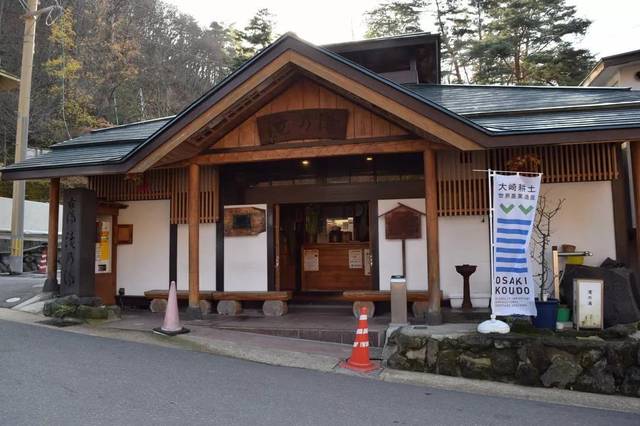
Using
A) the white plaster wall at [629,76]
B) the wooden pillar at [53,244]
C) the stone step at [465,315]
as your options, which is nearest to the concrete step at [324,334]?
the stone step at [465,315]

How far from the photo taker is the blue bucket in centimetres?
694

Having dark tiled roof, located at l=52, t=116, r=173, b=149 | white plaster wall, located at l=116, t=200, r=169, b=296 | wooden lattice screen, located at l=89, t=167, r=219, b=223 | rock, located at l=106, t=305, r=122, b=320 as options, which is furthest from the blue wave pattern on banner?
dark tiled roof, located at l=52, t=116, r=173, b=149

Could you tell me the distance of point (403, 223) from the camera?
9.84 m

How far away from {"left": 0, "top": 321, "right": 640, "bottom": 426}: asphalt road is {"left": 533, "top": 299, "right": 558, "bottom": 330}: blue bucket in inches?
71.5

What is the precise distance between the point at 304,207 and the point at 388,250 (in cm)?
356

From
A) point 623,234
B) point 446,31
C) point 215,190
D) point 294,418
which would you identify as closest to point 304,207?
point 215,190

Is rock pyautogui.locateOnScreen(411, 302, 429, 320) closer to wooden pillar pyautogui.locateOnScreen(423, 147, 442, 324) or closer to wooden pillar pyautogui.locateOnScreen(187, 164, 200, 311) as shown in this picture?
wooden pillar pyautogui.locateOnScreen(423, 147, 442, 324)

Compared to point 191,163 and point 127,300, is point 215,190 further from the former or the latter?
point 127,300

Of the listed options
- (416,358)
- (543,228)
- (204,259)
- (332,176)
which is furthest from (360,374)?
(204,259)

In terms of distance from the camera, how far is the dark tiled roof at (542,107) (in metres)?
7.70

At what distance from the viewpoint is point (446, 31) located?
31688 millimetres

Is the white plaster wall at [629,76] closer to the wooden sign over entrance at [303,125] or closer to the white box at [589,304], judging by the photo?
the white box at [589,304]

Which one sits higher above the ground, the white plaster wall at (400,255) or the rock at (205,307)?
the white plaster wall at (400,255)

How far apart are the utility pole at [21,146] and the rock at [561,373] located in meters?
17.3
